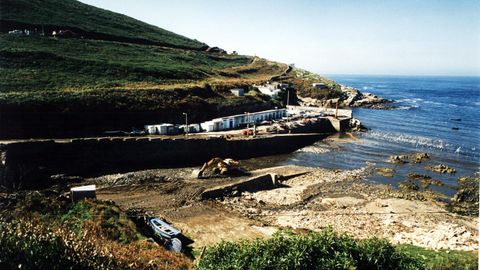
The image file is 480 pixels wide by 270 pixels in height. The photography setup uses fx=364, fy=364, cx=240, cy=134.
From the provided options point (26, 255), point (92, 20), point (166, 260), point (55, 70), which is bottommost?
point (166, 260)

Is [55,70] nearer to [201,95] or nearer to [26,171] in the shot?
[201,95]

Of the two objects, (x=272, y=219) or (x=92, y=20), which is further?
(x=92, y=20)

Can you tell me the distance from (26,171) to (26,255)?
26.3 meters

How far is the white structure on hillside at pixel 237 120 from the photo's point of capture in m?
51.8

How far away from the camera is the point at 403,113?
89000mm

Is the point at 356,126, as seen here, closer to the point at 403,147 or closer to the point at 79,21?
the point at 403,147

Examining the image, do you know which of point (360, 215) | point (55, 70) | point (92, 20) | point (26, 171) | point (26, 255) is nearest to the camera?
point (26, 255)

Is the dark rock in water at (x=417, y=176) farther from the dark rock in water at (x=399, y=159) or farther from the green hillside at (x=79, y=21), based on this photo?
the green hillside at (x=79, y=21)

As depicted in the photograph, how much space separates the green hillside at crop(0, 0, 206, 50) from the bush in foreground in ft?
292

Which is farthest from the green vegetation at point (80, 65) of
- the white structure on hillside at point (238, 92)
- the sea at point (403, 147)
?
the sea at point (403, 147)

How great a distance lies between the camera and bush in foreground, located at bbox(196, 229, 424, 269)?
12.2m

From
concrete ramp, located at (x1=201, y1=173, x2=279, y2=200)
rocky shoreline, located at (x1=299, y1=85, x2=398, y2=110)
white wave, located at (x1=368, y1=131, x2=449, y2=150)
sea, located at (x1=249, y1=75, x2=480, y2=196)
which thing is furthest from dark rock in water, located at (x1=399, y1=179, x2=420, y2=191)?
rocky shoreline, located at (x1=299, y1=85, x2=398, y2=110)

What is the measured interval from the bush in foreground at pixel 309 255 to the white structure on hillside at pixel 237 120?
126ft

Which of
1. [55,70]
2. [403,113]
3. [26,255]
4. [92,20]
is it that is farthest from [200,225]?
[92,20]
